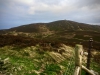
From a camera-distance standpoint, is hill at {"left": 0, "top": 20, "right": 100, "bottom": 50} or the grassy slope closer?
the grassy slope

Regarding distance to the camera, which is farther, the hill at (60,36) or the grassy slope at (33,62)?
the hill at (60,36)

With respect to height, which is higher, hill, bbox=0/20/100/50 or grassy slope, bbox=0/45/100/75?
grassy slope, bbox=0/45/100/75

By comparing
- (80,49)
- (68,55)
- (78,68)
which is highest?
(80,49)

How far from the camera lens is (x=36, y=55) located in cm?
1702

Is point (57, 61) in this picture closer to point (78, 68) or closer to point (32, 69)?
point (32, 69)

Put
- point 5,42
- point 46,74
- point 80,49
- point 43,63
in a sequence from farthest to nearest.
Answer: point 5,42, point 43,63, point 46,74, point 80,49

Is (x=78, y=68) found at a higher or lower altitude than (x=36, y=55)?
higher

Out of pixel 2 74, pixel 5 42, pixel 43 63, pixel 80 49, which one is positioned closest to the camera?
pixel 80 49

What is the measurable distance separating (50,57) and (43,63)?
1659mm

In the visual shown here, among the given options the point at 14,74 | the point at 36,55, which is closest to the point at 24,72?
the point at 14,74

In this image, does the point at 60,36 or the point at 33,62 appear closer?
the point at 33,62

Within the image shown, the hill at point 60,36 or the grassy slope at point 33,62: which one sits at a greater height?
the grassy slope at point 33,62

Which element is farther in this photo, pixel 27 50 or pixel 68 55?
pixel 68 55

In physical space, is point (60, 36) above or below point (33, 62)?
below
